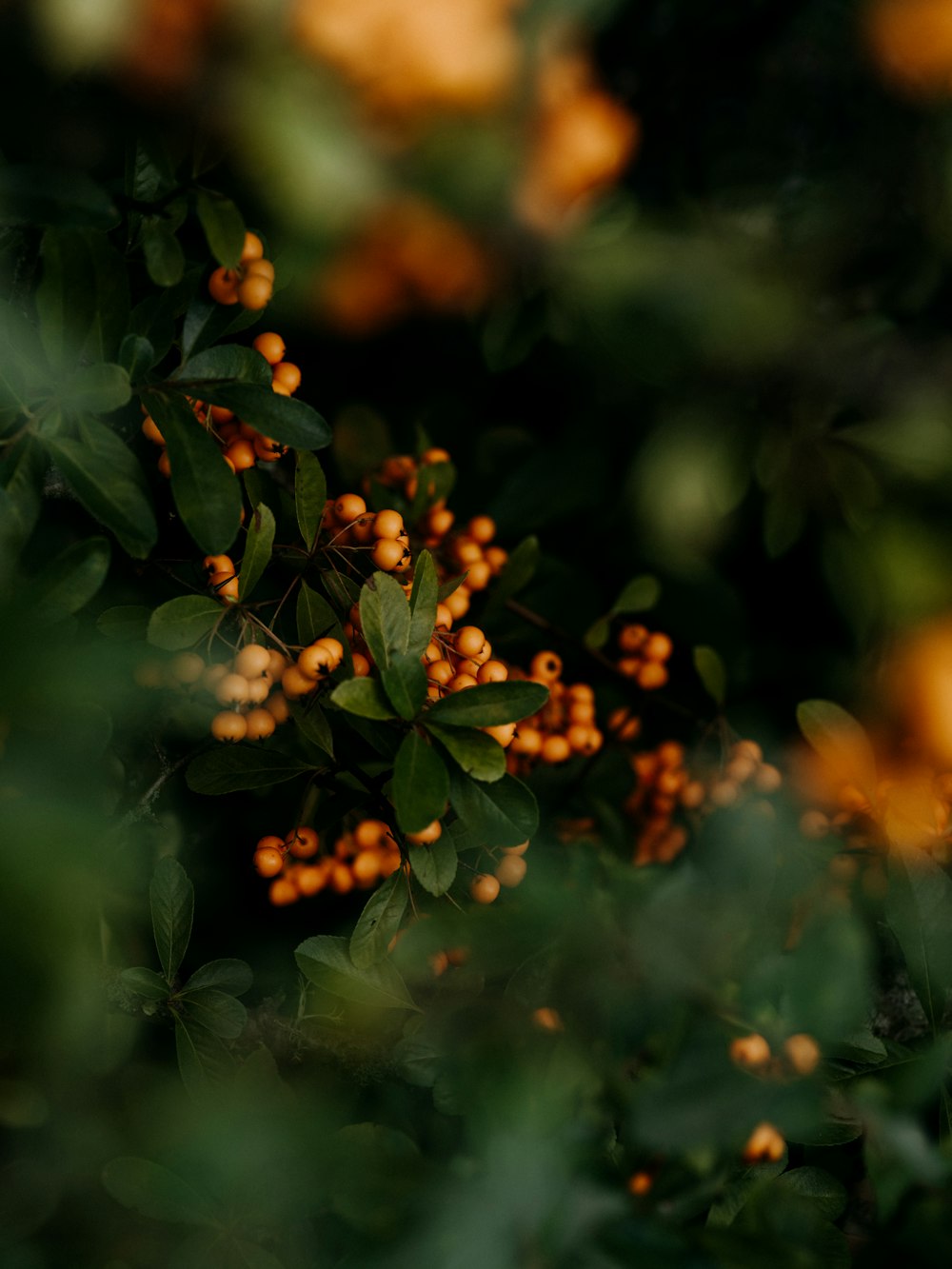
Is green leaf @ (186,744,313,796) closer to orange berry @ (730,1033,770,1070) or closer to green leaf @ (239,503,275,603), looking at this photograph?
green leaf @ (239,503,275,603)

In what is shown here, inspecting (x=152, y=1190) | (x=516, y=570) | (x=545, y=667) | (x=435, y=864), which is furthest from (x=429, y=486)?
(x=152, y=1190)

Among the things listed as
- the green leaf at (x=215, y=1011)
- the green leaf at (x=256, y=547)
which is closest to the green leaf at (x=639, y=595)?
the green leaf at (x=256, y=547)

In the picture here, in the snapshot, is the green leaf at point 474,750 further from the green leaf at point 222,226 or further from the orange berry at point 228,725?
the green leaf at point 222,226

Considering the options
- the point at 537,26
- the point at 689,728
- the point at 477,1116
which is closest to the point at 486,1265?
the point at 477,1116

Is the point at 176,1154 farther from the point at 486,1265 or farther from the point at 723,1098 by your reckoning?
the point at 723,1098

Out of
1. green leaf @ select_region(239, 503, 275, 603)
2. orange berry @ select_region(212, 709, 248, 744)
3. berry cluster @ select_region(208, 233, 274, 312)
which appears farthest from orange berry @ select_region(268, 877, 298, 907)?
berry cluster @ select_region(208, 233, 274, 312)

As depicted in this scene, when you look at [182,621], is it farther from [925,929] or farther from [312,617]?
[925,929]
